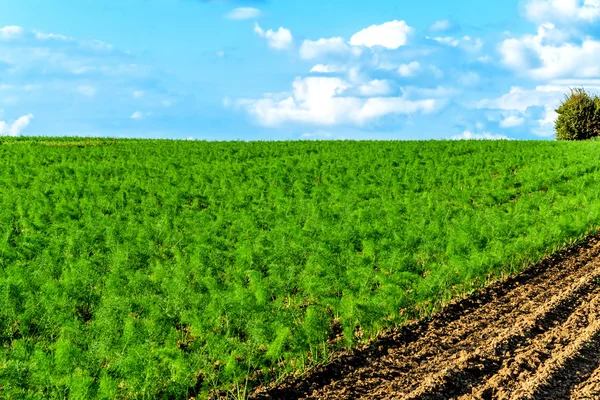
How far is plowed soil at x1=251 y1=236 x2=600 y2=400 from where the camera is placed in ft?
25.1

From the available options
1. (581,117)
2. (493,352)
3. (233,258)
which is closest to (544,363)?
(493,352)

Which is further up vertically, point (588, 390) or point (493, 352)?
point (493, 352)

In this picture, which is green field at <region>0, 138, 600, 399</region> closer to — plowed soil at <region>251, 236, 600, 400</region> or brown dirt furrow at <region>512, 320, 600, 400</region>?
Answer: plowed soil at <region>251, 236, 600, 400</region>

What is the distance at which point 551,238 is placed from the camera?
13703mm

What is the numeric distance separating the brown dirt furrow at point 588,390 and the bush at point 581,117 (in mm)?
46240

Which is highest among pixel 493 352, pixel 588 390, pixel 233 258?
pixel 233 258

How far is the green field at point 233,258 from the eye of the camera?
767cm

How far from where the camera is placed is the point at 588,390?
7.78 metres

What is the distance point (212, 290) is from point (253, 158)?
71.9 feet

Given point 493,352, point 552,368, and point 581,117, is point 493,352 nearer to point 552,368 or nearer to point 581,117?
point 552,368

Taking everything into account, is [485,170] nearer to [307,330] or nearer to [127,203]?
[127,203]

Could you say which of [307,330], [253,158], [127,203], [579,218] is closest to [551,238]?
[579,218]

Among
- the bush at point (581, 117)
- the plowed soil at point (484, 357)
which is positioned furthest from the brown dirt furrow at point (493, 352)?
the bush at point (581, 117)

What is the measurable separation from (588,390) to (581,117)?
154 feet
